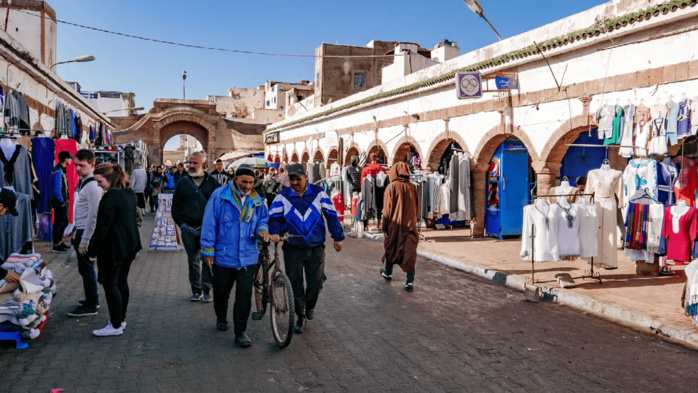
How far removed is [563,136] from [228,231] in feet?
26.4

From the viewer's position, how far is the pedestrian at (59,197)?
998 cm

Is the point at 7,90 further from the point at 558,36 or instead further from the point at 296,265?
the point at 558,36

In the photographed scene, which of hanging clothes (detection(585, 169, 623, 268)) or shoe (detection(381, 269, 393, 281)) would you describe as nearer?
hanging clothes (detection(585, 169, 623, 268))

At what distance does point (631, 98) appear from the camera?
914 centimetres

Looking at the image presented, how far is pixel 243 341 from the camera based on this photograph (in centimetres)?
513

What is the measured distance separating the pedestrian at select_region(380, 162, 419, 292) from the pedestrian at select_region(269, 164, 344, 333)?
236 cm

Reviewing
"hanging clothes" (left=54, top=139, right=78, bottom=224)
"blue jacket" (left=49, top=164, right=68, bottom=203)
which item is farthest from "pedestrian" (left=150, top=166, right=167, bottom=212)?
"blue jacket" (left=49, top=164, right=68, bottom=203)

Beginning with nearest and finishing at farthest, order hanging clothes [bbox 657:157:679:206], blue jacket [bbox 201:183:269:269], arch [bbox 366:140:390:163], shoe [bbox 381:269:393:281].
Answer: blue jacket [bbox 201:183:269:269] → hanging clothes [bbox 657:157:679:206] → shoe [bbox 381:269:393:281] → arch [bbox 366:140:390:163]

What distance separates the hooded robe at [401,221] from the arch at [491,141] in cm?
502

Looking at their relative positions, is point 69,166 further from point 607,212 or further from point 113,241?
point 607,212

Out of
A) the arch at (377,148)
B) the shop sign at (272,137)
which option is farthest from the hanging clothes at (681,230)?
the shop sign at (272,137)

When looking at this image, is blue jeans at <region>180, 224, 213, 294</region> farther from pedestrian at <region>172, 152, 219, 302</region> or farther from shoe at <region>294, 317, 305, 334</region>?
shoe at <region>294, 317, 305, 334</region>

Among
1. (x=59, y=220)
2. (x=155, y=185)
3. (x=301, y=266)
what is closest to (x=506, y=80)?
(x=301, y=266)

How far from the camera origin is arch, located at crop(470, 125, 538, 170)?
12234 millimetres
